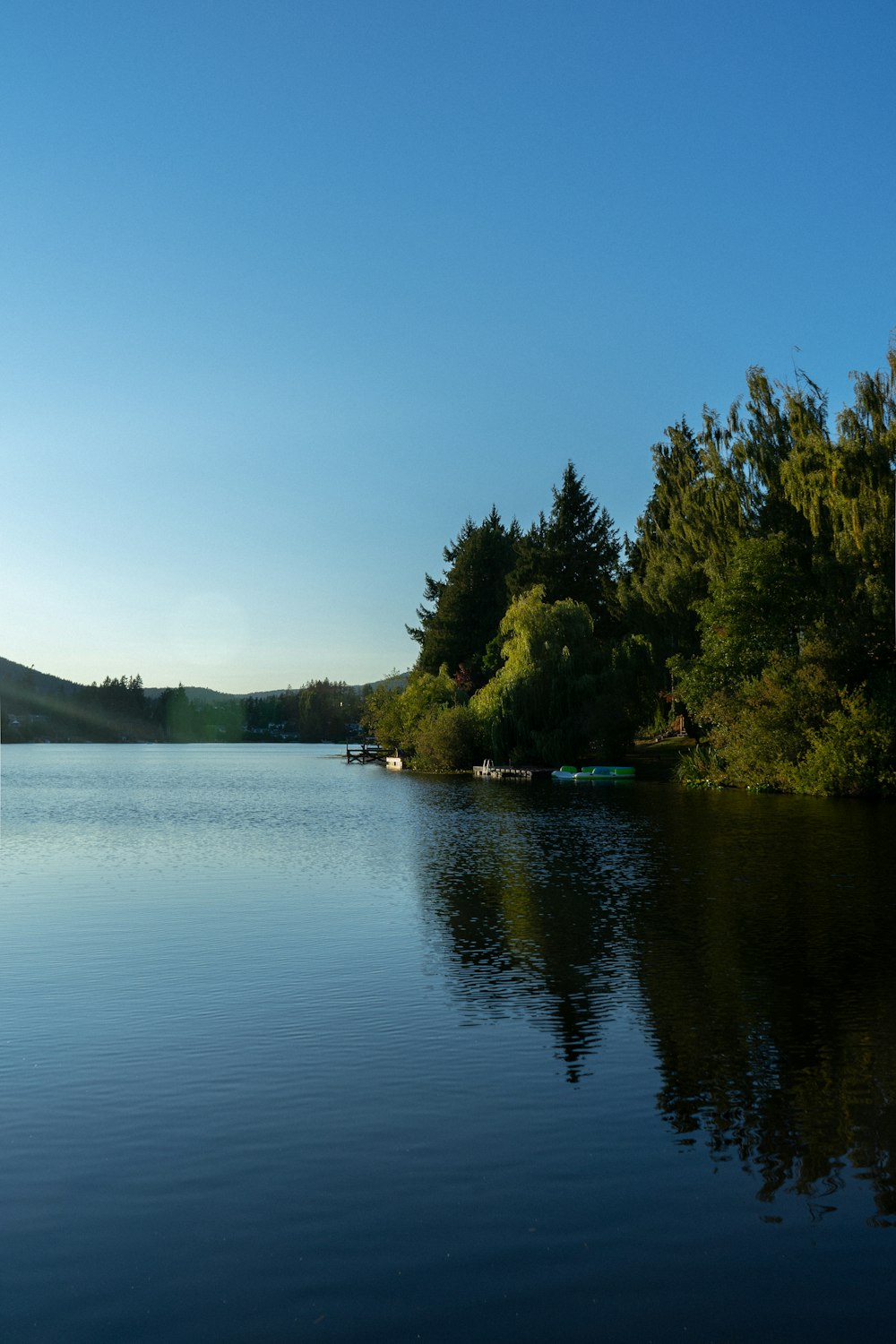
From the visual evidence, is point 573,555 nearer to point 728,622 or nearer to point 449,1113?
point 728,622

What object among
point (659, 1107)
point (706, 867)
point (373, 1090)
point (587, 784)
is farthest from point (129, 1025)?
point (587, 784)

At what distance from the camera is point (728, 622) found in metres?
48.9

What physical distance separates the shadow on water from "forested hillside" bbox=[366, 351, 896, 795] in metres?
14.9

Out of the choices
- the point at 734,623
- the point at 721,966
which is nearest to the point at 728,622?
the point at 734,623

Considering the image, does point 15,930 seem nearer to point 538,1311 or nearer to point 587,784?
point 538,1311

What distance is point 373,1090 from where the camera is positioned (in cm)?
875

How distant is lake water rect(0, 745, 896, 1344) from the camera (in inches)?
217

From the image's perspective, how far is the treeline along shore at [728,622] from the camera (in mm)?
42688

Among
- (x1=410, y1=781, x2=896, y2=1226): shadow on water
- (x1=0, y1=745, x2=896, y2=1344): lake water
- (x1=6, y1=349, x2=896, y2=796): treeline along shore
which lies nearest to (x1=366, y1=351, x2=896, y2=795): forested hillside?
(x1=6, y1=349, x2=896, y2=796): treeline along shore

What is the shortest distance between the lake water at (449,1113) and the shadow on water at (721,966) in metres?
0.05

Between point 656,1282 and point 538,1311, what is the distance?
664 mm

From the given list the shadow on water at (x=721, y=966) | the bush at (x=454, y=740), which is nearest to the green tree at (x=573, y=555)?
the bush at (x=454, y=740)

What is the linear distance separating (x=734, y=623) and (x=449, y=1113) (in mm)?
42779

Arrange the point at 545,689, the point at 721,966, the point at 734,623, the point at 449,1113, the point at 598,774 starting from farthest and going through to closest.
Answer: the point at 545,689, the point at 598,774, the point at 734,623, the point at 721,966, the point at 449,1113
